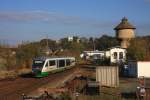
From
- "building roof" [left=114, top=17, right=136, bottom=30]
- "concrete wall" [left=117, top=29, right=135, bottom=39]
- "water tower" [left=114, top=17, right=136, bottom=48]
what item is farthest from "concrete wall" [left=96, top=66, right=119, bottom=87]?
"building roof" [left=114, top=17, right=136, bottom=30]

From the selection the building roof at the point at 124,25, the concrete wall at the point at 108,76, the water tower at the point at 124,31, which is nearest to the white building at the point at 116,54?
the water tower at the point at 124,31

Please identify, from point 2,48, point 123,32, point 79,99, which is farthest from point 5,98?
point 123,32

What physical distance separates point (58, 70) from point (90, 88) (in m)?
29.3

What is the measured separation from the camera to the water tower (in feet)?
310

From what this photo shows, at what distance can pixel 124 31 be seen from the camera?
95125 mm

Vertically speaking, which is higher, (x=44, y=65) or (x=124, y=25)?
(x=124, y=25)

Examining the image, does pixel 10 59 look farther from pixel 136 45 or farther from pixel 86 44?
pixel 86 44

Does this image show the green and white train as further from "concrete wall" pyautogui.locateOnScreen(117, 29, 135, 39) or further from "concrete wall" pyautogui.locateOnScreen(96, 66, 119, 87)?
"concrete wall" pyautogui.locateOnScreen(117, 29, 135, 39)

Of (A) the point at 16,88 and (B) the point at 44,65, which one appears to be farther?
(B) the point at 44,65

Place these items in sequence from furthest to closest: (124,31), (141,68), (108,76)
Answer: (124,31)
(141,68)
(108,76)

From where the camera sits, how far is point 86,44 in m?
184

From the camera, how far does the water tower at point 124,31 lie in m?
94.4

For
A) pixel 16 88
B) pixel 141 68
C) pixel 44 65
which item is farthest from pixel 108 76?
pixel 44 65

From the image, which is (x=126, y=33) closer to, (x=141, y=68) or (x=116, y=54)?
(x=116, y=54)
